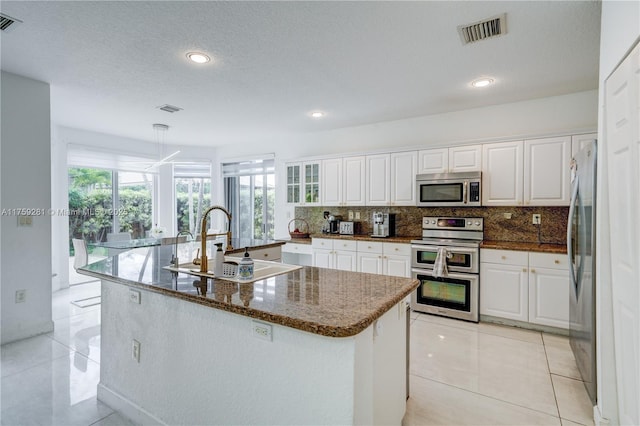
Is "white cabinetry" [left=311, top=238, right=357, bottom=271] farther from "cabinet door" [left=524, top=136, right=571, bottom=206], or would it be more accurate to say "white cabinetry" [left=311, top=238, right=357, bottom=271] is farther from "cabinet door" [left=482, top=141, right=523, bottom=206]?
"cabinet door" [left=524, top=136, right=571, bottom=206]

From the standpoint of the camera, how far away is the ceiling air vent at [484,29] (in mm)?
2227

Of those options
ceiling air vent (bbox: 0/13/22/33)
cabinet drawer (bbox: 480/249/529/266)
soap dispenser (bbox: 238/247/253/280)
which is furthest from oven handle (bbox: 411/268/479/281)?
ceiling air vent (bbox: 0/13/22/33)

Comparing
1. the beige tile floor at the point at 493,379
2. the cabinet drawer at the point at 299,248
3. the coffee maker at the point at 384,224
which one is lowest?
the beige tile floor at the point at 493,379

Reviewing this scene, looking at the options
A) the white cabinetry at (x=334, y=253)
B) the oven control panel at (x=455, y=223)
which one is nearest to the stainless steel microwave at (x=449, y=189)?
the oven control panel at (x=455, y=223)

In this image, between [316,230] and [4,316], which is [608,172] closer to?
[316,230]

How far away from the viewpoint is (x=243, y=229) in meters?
6.84

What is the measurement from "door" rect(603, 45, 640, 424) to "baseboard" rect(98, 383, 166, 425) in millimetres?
2544

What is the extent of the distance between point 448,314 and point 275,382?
3.01 meters

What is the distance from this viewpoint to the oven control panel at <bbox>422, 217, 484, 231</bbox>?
163 inches

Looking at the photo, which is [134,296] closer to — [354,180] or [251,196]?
[354,180]

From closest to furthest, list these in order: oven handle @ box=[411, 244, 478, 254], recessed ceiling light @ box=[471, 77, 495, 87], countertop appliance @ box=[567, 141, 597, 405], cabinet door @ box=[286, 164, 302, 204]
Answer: countertop appliance @ box=[567, 141, 597, 405]
recessed ceiling light @ box=[471, 77, 495, 87]
oven handle @ box=[411, 244, 478, 254]
cabinet door @ box=[286, 164, 302, 204]

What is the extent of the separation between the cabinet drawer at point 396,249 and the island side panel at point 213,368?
9.90ft

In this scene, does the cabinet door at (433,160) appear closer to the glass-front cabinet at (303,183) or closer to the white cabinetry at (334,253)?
the white cabinetry at (334,253)

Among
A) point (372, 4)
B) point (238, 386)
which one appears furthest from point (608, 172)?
point (238, 386)
